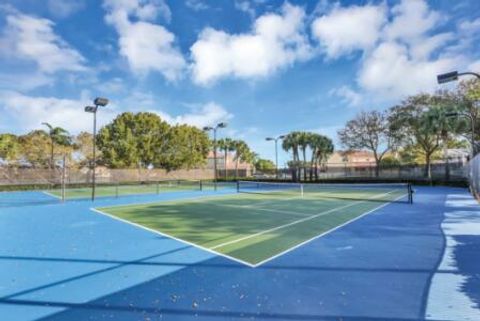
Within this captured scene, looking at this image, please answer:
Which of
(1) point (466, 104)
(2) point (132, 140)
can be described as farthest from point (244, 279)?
(2) point (132, 140)

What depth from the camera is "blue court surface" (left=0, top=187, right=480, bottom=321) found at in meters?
3.70

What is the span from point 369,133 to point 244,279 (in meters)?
35.3

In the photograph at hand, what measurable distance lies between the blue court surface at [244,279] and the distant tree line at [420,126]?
21.6 meters

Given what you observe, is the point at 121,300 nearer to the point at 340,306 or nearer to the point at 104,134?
the point at 340,306

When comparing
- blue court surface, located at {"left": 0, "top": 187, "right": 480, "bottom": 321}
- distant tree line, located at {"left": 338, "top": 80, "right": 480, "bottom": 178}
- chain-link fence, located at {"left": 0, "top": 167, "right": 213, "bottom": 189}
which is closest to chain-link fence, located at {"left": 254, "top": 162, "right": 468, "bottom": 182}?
distant tree line, located at {"left": 338, "top": 80, "right": 480, "bottom": 178}

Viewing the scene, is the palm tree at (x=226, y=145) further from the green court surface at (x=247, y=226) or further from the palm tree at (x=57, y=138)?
the green court surface at (x=247, y=226)

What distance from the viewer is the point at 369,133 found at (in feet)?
119

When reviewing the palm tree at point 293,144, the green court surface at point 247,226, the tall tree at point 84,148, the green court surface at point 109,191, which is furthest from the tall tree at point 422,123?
the tall tree at point 84,148

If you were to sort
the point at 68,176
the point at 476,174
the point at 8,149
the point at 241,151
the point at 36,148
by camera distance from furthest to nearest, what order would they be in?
the point at 241,151 → the point at 36,148 → the point at 8,149 → the point at 68,176 → the point at 476,174

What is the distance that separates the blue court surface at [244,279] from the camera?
370 cm

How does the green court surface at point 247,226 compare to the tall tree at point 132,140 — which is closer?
the green court surface at point 247,226

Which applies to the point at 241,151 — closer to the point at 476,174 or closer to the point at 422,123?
the point at 422,123

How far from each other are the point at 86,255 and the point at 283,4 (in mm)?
12661

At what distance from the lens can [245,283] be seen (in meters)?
4.63
